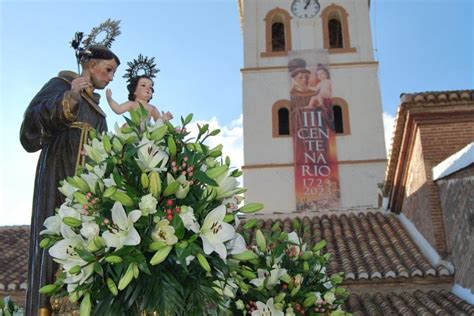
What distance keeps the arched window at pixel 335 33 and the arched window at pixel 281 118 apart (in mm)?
4610

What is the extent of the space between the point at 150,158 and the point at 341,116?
2263 cm

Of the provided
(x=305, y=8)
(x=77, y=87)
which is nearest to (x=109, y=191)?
(x=77, y=87)

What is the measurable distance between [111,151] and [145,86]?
36.8 inches

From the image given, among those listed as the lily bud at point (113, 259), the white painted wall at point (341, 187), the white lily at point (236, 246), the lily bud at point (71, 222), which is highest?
the white painted wall at point (341, 187)

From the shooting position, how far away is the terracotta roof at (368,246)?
9.88 m

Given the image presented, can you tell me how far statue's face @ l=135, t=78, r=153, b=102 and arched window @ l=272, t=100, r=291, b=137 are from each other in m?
20.9

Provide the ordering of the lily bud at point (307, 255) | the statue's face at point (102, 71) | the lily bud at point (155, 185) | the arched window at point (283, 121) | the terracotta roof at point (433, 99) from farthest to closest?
the arched window at point (283, 121), the terracotta roof at point (433, 99), the lily bud at point (307, 255), the statue's face at point (102, 71), the lily bud at point (155, 185)

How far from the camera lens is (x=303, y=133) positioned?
23.9 metres

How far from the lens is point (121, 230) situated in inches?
99.0

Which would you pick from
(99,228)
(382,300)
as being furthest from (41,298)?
(382,300)

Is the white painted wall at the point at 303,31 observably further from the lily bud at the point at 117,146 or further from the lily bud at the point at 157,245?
the lily bud at the point at 157,245

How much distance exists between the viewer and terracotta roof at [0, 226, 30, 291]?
9745 mm

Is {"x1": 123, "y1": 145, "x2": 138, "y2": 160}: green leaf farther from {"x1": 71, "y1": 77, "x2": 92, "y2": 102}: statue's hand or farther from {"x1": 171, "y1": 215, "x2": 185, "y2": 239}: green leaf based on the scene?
{"x1": 71, "y1": 77, "x2": 92, "y2": 102}: statue's hand

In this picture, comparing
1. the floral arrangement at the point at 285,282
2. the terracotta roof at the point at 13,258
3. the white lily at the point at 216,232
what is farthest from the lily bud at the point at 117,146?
the terracotta roof at the point at 13,258
